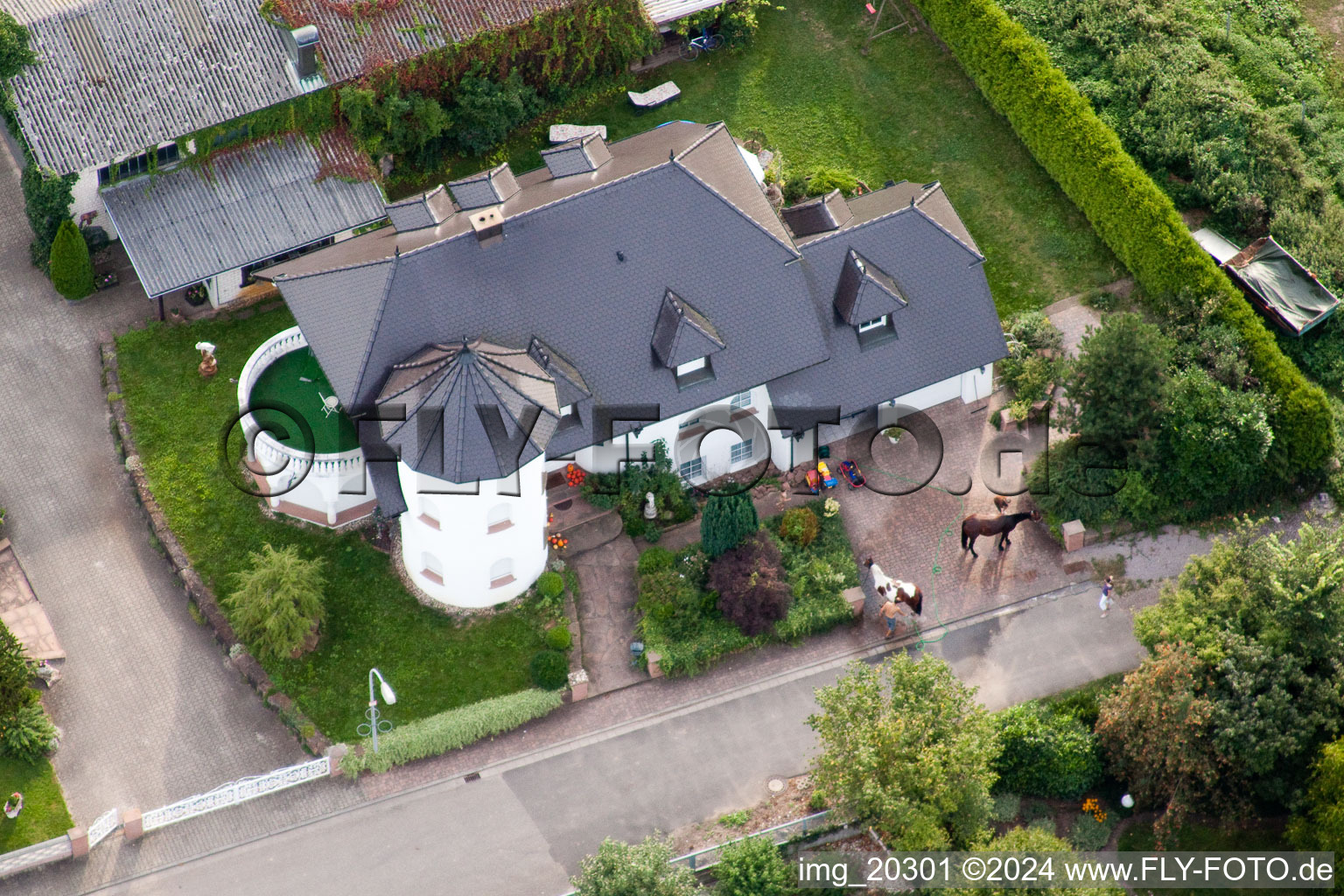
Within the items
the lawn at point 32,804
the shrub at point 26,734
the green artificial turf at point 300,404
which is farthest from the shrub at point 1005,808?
the shrub at point 26,734

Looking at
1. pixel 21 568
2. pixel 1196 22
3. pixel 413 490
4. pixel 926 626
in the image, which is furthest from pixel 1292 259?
pixel 21 568

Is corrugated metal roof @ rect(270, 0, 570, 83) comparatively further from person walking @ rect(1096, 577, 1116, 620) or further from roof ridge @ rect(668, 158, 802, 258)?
person walking @ rect(1096, 577, 1116, 620)

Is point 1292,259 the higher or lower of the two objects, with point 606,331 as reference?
lower

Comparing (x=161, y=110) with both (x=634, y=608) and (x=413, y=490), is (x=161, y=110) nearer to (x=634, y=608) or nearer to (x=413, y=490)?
(x=413, y=490)

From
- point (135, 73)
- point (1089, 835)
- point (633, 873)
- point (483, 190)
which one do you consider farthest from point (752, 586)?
point (135, 73)

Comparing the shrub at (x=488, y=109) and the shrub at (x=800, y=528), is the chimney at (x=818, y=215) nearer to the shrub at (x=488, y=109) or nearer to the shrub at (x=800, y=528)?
the shrub at (x=800, y=528)

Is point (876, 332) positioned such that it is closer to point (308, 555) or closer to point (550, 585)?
point (550, 585)
